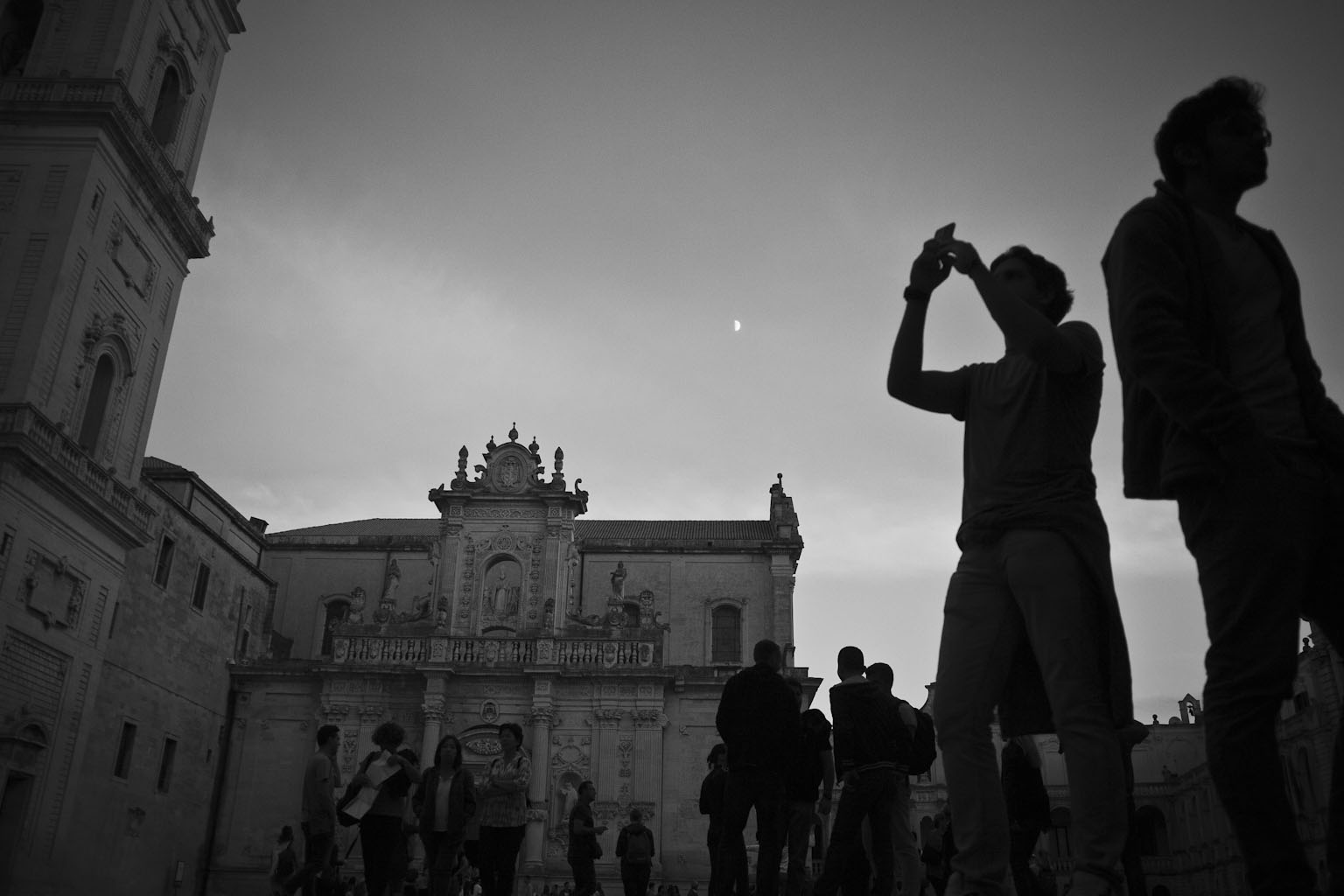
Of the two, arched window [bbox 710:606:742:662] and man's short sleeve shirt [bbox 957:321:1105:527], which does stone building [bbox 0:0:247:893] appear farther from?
man's short sleeve shirt [bbox 957:321:1105:527]

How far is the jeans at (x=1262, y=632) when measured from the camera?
2775mm

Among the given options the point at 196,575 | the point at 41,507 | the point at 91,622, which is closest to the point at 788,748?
the point at 41,507

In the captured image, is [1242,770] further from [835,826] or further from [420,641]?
[420,641]

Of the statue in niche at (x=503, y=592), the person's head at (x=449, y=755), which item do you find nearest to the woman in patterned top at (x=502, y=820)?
the person's head at (x=449, y=755)

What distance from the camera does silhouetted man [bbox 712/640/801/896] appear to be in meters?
7.19

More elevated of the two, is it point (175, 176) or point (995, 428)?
point (175, 176)

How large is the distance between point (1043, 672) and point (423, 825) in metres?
7.61

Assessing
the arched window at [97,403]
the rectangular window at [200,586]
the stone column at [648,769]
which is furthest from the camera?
the rectangular window at [200,586]

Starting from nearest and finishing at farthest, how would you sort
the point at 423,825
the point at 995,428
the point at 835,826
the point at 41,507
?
the point at 995,428
the point at 835,826
the point at 423,825
the point at 41,507

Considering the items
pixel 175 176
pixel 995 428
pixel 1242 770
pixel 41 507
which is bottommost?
pixel 1242 770

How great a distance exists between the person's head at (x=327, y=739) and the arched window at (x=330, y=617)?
85.4 ft

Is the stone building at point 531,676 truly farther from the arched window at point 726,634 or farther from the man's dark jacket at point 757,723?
the man's dark jacket at point 757,723

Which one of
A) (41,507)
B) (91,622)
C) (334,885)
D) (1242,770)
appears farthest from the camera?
(91,622)

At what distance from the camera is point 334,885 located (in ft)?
39.7
